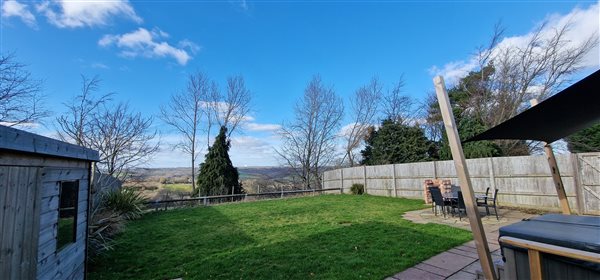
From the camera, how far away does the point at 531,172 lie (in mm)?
7785

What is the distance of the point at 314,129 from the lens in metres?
19.8

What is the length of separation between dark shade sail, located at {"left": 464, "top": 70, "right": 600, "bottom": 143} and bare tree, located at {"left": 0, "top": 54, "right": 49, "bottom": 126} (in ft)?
34.5

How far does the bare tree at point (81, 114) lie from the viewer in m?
7.87

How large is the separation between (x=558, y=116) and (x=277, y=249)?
13.2 ft

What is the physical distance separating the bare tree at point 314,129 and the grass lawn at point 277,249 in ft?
41.6

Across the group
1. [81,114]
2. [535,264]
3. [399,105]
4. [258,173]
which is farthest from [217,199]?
[399,105]

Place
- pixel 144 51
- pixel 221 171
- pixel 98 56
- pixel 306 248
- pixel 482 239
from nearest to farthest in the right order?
pixel 482 239, pixel 306 248, pixel 98 56, pixel 144 51, pixel 221 171

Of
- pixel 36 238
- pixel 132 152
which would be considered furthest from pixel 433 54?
pixel 36 238

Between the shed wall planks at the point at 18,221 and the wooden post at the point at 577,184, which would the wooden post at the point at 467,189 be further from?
the wooden post at the point at 577,184

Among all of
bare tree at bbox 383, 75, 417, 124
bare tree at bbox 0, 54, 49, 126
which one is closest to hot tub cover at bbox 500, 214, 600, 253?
bare tree at bbox 0, 54, 49, 126

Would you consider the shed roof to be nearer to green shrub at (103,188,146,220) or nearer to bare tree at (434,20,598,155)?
green shrub at (103,188,146,220)

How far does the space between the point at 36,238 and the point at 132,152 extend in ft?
24.1

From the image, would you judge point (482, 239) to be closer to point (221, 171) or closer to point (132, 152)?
point (132, 152)

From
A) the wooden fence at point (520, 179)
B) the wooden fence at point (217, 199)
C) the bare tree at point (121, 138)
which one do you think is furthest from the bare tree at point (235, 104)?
the wooden fence at point (520, 179)
